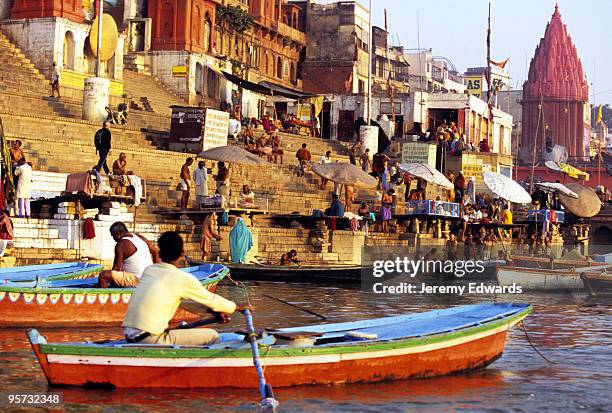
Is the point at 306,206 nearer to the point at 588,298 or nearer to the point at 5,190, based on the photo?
the point at 588,298

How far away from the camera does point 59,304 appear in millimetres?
13250

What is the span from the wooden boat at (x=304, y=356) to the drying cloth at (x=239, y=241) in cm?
1100

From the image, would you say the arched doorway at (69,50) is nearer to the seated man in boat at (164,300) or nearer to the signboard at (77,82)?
the signboard at (77,82)

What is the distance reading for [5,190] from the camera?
17906 millimetres

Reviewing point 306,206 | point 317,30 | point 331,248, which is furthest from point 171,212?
point 317,30

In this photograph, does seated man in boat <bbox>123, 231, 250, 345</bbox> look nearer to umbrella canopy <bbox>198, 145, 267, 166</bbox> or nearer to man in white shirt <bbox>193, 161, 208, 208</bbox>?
man in white shirt <bbox>193, 161, 208, 208</bbox>

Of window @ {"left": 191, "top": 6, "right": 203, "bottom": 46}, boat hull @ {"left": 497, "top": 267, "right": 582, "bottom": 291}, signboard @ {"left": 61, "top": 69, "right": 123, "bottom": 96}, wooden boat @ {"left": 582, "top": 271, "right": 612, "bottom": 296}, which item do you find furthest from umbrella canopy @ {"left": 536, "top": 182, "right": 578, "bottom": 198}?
wooden boat @ {"left": 582, "top": 271, "right": 612, "bottom": 296}

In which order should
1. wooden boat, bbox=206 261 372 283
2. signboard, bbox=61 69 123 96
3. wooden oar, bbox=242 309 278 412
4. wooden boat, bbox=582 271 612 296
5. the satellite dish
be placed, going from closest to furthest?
wooden oar, bbox=242 309 278 412, wooden boat, bbox=206 261 372 283, wooden boat, bbox=582 271 612 296, signboard, bbox=61 69 123 96, the satellite dish

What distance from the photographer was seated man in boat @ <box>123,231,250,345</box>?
30.1 ft

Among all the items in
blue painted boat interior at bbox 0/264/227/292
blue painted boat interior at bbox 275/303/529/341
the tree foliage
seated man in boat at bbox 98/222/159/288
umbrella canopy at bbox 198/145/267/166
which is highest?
the tree foliage

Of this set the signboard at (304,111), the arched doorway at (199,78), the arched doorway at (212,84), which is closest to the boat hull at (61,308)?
the arched doorway at (199,78)

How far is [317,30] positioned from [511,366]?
1778 inches

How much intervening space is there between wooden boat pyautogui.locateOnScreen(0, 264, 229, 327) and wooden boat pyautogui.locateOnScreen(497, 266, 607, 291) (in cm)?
1175

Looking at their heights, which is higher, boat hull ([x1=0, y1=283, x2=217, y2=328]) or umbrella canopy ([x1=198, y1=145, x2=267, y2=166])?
umbrella canopy ([x1=198, y1=145, x2=267, y2=166])
